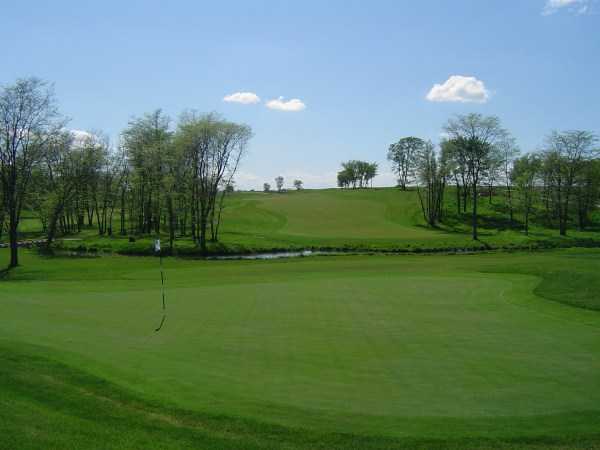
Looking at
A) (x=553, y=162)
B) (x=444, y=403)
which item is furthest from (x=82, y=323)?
(x=553, y=162)

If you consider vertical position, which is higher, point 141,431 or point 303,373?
point 303,373

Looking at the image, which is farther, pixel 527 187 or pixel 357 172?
pixel 357 172

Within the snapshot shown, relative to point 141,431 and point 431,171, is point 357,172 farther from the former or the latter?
point 141,431

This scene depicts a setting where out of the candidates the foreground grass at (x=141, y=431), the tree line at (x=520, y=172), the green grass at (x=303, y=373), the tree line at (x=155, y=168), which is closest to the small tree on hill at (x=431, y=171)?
the tree line at (x=520, y=172)

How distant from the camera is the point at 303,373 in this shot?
31.5 ft

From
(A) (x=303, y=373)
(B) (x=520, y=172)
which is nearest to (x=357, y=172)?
(B) (x=520, y=172)

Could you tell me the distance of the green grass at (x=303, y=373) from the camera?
23.9ft

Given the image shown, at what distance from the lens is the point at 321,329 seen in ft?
43.4

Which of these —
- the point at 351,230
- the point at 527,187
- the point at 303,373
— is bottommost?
the point at 303,373

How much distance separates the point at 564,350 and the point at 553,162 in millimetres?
69273

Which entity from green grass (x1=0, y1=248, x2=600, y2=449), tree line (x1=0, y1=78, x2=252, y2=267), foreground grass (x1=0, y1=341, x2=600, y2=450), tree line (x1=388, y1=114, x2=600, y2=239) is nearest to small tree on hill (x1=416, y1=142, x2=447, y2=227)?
tree line (x1=388, y1=114, x2=600, y2=239)

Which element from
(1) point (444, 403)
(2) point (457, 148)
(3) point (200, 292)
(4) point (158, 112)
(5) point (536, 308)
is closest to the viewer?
(1) point (444, 403)

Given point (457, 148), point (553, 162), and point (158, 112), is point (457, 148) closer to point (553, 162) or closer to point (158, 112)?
point (553, 162)

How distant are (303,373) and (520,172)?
3341 inches
